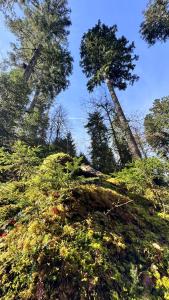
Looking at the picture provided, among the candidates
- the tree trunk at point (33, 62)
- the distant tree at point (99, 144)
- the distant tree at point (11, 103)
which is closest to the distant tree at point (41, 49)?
the tree trunk at point (33, 62)

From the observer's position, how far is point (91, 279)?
2301 mm

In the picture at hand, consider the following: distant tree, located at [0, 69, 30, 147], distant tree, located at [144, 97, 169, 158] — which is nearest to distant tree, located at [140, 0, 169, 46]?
distant tree, located at [144, 97, 169, 158]

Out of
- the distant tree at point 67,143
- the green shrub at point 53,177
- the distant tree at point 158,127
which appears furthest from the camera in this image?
the distant tree at point 158,127

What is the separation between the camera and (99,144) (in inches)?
706

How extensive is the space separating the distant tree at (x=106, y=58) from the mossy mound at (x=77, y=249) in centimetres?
1201

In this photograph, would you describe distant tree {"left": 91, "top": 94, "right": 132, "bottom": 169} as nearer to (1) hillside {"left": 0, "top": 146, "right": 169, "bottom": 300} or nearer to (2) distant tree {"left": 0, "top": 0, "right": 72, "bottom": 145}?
(2) distant tree {"left": 0, "top": 0, "right": 72, "bottom": 145}

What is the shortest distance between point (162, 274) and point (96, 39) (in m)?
16.1

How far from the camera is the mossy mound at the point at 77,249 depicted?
7.29 ft

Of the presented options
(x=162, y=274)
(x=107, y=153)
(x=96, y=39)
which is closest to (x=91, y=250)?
(x=162, y=274)

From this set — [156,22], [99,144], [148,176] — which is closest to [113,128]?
[99,144]

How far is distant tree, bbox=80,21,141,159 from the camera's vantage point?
15156mm

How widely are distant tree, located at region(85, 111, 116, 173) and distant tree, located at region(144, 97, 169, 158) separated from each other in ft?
14.5

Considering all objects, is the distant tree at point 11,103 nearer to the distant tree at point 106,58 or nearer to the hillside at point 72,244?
the distant tree at point 106,58

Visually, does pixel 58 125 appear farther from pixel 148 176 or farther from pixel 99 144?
pixel 148 176
